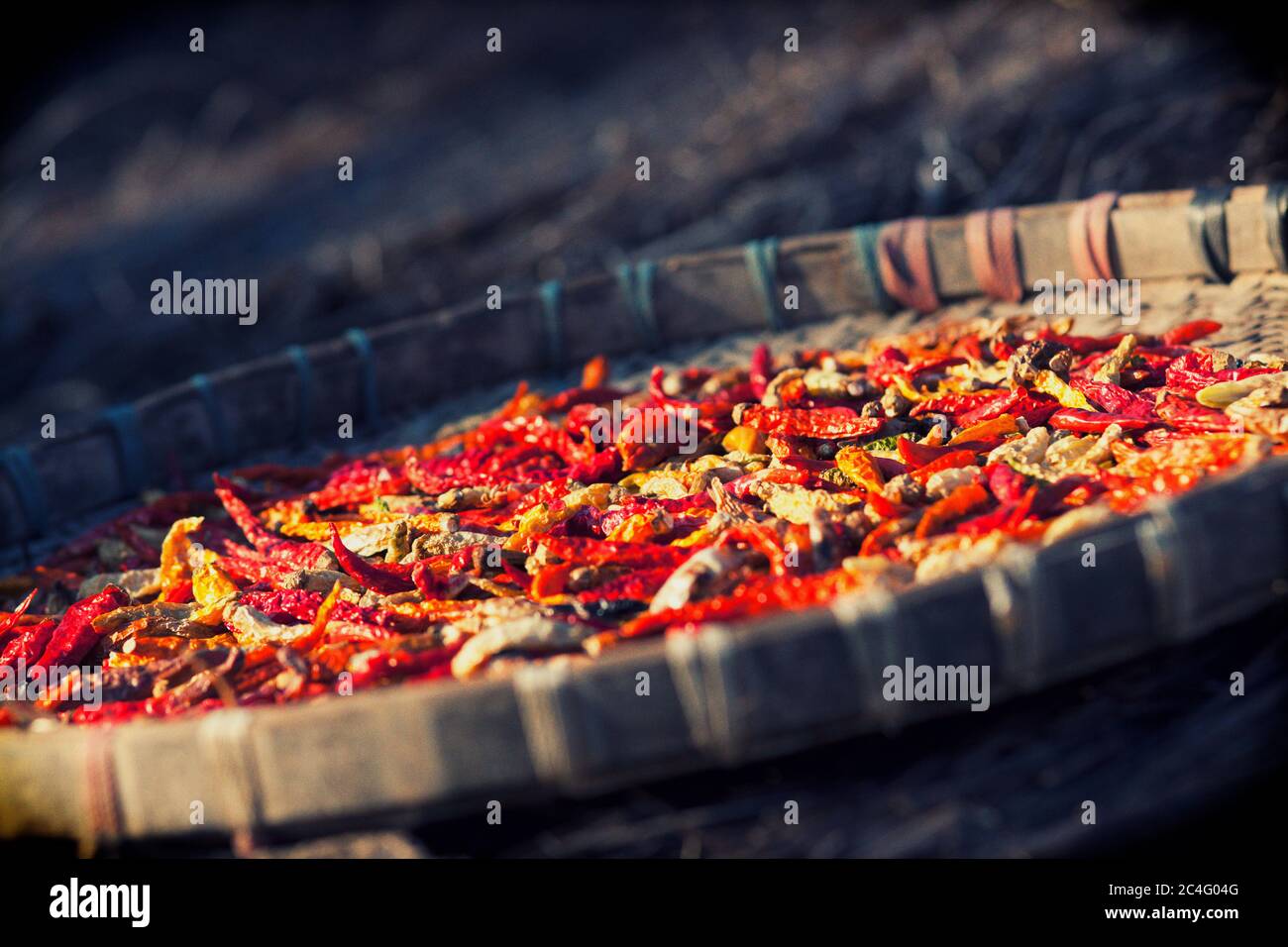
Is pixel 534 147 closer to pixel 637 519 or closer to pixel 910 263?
pixel 910 263

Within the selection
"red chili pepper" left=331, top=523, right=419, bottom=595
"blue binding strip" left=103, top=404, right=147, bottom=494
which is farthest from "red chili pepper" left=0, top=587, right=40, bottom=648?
"blue binding strip" left=103, top=404, right=147, bottom=494

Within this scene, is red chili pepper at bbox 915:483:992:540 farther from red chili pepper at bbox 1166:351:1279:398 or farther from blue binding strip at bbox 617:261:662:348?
blue binding strip at bbox 617:261:662:348

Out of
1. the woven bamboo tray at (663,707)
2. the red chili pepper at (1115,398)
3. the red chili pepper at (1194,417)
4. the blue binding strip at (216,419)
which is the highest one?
the blue binding strip at (216,419)

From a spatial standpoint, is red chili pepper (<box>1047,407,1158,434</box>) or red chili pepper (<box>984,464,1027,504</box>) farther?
red chili pepper (<box>1047,407,1158,434</box>)

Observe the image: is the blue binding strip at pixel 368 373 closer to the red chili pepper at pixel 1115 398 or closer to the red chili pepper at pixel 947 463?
the red chili pepper at pixel 947 463

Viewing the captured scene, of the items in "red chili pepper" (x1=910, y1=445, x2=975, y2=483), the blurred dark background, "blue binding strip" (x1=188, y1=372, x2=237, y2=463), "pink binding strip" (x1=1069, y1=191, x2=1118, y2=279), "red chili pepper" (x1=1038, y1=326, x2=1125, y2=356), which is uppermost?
the blurred dark background

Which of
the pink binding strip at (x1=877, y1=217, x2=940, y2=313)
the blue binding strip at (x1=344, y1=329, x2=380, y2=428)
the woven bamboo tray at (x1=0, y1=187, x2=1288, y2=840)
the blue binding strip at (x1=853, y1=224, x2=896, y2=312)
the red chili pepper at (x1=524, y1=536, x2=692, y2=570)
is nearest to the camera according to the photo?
the woven bamboo tray at (x1=0, y1=187, x2=1288, y2=840)

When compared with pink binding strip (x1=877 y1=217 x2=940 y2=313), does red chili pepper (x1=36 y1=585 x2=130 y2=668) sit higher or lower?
lower

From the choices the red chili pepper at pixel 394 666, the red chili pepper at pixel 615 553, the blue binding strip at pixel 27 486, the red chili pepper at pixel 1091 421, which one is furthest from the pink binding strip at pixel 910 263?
the blue binding strip at pixel 27 486

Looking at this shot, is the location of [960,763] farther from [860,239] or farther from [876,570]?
[860,239]
